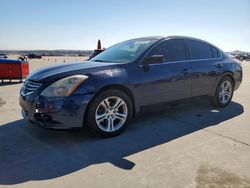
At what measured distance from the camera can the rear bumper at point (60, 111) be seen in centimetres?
352

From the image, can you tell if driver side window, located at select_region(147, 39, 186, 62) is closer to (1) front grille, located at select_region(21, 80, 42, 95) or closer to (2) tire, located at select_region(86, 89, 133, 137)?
(2) tire, located at select_region(86, 89, 133, 137)

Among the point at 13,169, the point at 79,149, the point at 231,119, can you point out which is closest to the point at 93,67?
the point at 79,149

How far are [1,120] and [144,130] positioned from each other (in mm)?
2726

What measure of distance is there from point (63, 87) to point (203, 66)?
3073mm

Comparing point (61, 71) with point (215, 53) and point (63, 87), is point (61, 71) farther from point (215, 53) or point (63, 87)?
point (215, 53)

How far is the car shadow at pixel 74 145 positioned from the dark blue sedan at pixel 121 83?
0.30 meters

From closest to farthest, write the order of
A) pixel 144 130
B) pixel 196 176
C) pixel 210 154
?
pixel 196 176 < pixel 210 154 < pixel 144 130

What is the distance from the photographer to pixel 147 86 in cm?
432

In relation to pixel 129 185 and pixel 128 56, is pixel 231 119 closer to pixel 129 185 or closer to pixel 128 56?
pixel 128 56

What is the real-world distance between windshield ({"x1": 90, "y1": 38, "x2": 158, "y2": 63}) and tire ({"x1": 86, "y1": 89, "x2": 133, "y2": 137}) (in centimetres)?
73

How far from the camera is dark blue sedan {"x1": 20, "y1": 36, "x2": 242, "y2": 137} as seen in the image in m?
3.58

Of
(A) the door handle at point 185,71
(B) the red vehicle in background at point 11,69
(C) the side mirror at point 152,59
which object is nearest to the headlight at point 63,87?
(C) the side mirror at point 152,59

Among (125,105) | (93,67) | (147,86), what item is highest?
(93,67)

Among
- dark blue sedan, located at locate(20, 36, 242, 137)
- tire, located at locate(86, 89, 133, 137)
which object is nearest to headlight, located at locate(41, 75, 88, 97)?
dark blue sedan, located at locate(20, 36, 242, 137)
